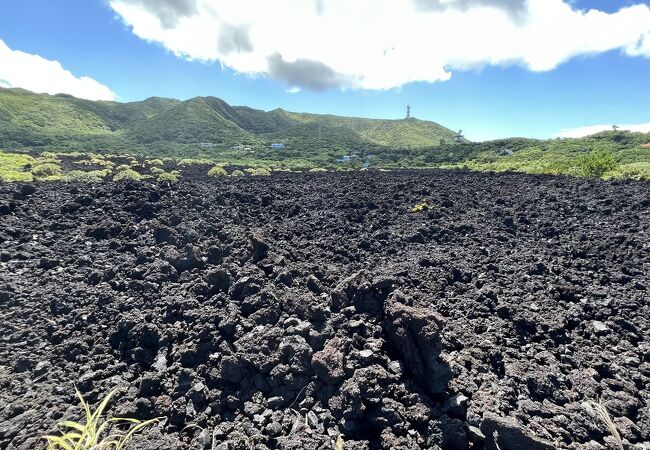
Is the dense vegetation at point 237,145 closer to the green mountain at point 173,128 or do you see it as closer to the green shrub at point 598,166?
the green shrub at point 598,166

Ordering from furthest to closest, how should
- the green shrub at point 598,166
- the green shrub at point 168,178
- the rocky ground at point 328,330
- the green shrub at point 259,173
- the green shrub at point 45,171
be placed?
the green shrub at point 259,173
the green shrub at point 598,166
the green shrub at point 45,171
the green shrub at point 168,178
the rocky ground at point 328,330

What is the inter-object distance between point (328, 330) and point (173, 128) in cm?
11683

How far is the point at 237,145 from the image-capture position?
93.5 m

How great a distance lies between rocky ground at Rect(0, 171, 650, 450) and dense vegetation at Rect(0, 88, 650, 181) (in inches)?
434

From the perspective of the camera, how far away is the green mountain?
8548cm

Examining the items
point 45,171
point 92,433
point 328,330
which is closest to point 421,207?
point 328,330

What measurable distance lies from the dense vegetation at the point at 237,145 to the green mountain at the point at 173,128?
0.38 meters

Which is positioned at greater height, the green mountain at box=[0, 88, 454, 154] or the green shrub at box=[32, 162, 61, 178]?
the green mountain at box=[0, 88, 454, 154]

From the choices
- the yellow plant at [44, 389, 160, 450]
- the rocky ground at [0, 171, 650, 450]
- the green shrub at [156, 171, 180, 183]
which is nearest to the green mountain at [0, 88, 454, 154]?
the green shrub at [156, 171, 180, 183]

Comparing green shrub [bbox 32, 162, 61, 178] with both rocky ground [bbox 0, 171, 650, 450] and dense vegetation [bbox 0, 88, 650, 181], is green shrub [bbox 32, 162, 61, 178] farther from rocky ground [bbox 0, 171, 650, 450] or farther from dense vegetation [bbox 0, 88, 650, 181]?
rocky ground [bbox 0, 171, 650, 450]

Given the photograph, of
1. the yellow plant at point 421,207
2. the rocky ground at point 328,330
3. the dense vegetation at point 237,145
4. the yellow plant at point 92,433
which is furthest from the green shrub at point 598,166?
the yellow plant at point 92,433

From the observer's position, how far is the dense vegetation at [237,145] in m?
28.3

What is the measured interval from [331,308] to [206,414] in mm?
2473

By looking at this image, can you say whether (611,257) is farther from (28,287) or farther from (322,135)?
(322,135)
